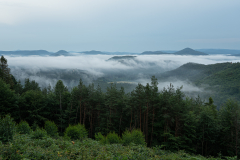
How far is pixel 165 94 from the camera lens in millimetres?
25953

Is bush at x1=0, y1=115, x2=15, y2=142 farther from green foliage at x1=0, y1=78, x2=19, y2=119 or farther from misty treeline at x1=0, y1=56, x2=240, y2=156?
green foliage at x1=0, y1=78, x2=19, y2=119

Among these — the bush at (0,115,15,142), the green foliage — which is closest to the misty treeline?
the green foliage

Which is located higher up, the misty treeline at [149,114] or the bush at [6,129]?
the bush at [6,129]

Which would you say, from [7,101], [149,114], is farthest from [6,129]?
[7,101]

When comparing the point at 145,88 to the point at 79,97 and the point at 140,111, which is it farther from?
the point at 79,97

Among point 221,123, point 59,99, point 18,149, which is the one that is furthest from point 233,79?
point 18,149

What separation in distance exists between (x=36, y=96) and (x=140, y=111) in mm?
22736

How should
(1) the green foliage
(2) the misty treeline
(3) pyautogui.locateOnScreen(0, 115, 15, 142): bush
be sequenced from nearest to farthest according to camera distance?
(3) pyautogui.locateOnScreen(0, 115, 15, 142): bush → (2) the misty treeline → (1) the green foliage

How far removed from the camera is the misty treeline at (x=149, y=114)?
78.9 ft

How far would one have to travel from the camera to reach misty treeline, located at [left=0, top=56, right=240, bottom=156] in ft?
78.9

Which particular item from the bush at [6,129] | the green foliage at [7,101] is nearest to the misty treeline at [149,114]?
the green foliage at [7,101]

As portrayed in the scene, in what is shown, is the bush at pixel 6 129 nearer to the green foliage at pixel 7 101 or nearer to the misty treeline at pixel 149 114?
the misty treeline at pixel 149 114

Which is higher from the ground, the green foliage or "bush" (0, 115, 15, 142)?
"bush" (0, 115, 15, 142)

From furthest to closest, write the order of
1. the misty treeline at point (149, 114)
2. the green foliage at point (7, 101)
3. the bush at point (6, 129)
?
the green foliage at point (7, 101), the misty treeline at point (149, 114), the bush at point (6, 129)
